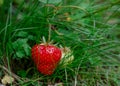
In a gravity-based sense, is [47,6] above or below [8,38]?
above

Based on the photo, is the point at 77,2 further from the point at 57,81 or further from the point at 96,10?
the point at 57,81

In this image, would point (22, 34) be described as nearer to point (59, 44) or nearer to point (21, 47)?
point (21, 47)

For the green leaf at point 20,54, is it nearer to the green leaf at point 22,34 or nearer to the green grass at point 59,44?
the green grass at point 59,44

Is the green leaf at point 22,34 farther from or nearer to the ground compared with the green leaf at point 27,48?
farther from the ground

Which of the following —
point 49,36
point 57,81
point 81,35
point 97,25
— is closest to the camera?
point 49,36

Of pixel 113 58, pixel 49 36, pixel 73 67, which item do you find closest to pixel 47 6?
pixel 49 36

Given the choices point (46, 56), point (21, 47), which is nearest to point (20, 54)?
point (21, 47)

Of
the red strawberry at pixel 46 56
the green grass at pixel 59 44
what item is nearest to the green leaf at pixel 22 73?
the green grass at pixel 59 44
